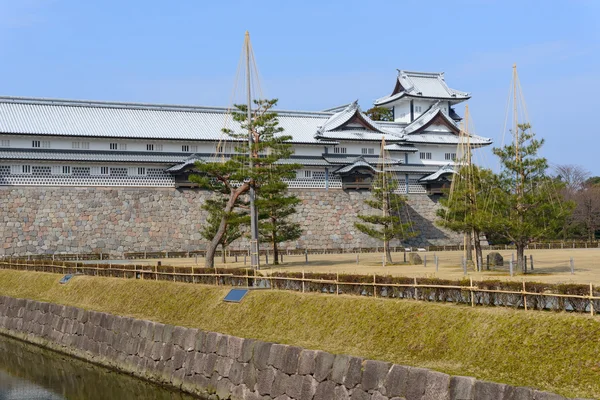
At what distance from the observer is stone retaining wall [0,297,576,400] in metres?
12.7

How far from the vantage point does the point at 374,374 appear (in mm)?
13797

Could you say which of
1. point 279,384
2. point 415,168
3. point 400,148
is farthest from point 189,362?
point 400,148

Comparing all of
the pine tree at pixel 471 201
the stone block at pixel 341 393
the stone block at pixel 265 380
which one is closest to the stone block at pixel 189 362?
the stone block at pixel 265 380

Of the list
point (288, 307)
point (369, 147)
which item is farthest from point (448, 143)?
point (288, 307)

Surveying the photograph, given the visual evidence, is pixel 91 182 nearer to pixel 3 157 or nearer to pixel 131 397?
pixel 3 157

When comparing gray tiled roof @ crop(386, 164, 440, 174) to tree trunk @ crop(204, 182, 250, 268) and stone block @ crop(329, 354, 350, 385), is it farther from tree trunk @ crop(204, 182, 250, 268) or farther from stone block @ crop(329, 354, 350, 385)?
stone block @ crop(329, 354, 350, 385)

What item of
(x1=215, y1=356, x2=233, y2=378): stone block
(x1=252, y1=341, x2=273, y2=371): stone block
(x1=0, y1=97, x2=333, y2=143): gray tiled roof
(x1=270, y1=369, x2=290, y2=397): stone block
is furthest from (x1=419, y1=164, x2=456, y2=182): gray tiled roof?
(x1=270, y1=369, x2=290, y2=397): stone block

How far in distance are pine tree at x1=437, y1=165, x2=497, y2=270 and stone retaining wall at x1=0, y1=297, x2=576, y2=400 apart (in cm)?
1805

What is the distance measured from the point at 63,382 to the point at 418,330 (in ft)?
40.8

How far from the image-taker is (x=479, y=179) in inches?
1604

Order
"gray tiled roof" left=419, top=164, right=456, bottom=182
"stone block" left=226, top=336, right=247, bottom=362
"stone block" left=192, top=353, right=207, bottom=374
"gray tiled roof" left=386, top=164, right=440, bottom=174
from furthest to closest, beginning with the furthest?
"gray tiled roof" left=386, top=164, right=440, bottom=174 < "gray tiled roof" left=419, top=164, right=456, bottom=182 < "stone block" left=192, top=353, right=207, bottom=374 < "stone block" left=226, top=336, right=247, bottom=362

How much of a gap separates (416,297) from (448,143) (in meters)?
56.6

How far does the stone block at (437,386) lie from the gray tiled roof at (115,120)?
43923 millimetres

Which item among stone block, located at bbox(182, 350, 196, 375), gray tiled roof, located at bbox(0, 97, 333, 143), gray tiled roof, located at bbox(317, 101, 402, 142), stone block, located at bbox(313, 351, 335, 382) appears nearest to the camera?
stone block, located at bbox(313, 351, 335, 382)
